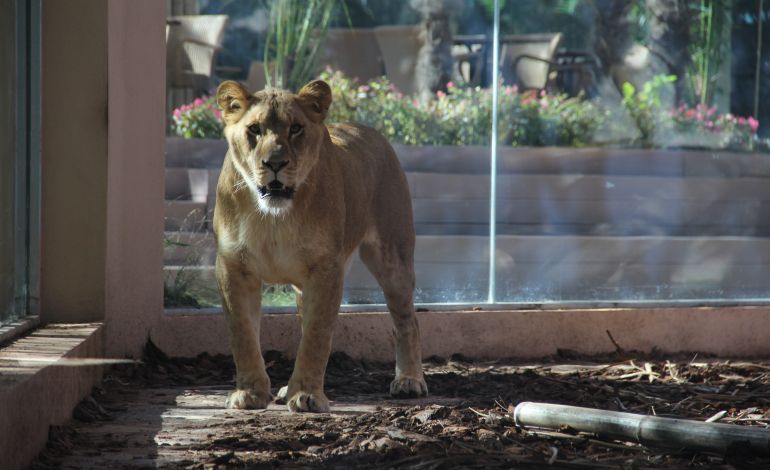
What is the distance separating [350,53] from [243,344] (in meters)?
2.37

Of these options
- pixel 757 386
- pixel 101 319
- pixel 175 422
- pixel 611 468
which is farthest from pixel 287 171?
pixel 757 386

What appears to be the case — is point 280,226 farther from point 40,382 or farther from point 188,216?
point 188,216

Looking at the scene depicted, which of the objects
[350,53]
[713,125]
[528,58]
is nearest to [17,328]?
[350,53]

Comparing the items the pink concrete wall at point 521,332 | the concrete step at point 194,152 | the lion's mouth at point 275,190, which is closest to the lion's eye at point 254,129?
the lion's mouth at point 275,190

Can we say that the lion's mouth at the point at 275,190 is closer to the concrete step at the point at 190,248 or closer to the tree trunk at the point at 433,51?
the concrete step at the point at 190,248

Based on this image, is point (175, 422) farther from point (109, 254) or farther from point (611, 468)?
point (611, 468)

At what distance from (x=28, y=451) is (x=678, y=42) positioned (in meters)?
5.23

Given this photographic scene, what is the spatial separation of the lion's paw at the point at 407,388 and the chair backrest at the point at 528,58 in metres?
2.34

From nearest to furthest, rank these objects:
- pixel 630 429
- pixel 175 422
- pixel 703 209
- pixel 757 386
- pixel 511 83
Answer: pixel 630 429
pixel 175 422
pixel 757 386
pixel 511 83
pixel 703 209

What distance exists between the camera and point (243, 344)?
543cm

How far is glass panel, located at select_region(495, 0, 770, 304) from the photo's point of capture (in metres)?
7.57

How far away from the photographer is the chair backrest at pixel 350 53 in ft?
23.4

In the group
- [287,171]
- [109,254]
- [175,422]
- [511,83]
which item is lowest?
[175,422]

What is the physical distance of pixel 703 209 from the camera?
809cm
